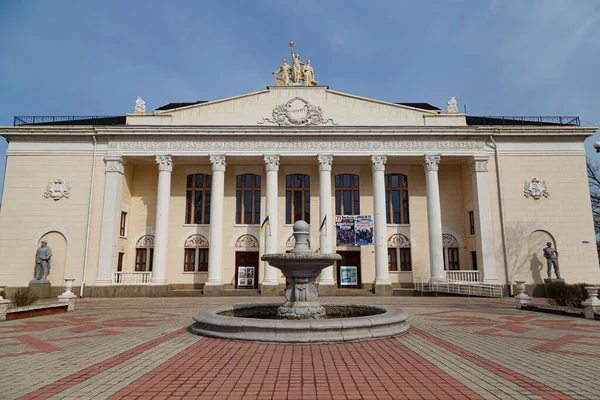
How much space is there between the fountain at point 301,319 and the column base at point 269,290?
37.9ft

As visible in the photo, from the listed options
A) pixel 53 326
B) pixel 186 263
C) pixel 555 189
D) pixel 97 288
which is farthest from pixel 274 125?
pixel 555 189

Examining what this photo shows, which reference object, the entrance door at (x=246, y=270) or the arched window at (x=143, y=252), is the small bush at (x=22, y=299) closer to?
the arched window at (x=143, y=252)

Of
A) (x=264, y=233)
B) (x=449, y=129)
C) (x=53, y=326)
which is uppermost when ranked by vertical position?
(x=449, y=129)

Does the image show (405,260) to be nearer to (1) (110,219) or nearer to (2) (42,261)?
(1) (110,219)

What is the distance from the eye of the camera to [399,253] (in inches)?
1062

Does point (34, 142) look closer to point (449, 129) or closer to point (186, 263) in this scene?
point (186, 263)

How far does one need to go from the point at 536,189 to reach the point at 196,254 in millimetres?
23960

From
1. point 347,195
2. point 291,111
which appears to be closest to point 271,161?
point 291,111

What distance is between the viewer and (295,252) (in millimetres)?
10055

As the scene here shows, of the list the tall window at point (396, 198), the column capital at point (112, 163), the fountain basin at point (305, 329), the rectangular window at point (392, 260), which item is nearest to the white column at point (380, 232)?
the rectangular window at point (392, 260)

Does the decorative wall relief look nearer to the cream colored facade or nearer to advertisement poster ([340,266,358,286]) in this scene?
the cream colored facade

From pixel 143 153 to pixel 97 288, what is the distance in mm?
9130

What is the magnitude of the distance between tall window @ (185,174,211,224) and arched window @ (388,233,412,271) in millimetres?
13560

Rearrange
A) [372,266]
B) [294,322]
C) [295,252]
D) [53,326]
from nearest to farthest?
[294,322] < [295,252] < [53,326] < [372,266]
